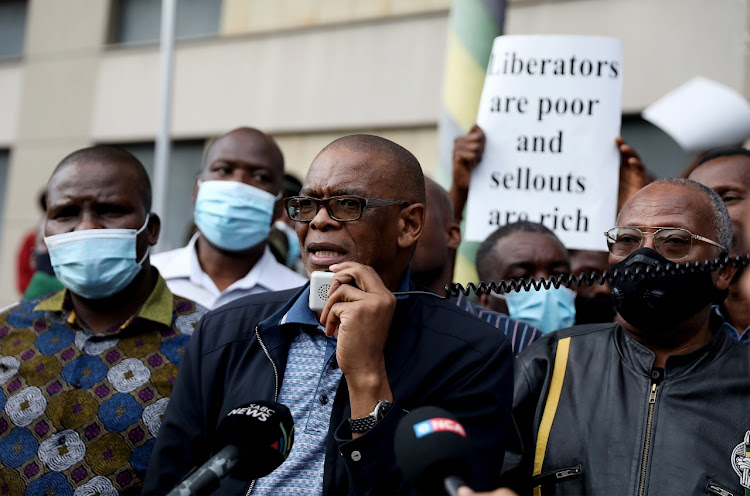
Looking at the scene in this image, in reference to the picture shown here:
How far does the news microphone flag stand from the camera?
227 inches

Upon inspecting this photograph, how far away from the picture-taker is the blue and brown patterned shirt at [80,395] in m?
3.63

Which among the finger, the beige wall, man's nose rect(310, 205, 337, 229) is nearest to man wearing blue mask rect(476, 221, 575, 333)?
man's nose rect(310, 205, 337, 229)

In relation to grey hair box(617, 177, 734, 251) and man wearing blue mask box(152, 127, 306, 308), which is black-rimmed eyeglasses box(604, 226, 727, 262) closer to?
grey hair box(617, 177, 734, 251)

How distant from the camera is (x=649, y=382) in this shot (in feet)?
10.8

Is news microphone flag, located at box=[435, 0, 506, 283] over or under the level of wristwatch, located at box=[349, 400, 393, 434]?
over

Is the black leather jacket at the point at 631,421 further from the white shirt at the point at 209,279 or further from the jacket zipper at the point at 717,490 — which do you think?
the white shirt at the point at 209,279

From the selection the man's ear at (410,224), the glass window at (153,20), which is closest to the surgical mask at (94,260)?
the man's ear at (410,224)

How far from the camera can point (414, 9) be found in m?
11.4

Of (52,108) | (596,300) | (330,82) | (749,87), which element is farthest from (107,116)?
(596,300)

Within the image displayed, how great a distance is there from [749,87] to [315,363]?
720 cm

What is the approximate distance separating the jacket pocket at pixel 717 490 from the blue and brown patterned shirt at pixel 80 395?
1984 mm

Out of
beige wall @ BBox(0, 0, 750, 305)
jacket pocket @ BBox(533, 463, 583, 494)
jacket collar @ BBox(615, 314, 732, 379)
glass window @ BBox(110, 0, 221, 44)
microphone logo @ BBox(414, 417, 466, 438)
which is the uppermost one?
glass window @ BBox(110, 0, 221, 44)

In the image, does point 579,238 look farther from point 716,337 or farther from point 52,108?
A: point 52,108

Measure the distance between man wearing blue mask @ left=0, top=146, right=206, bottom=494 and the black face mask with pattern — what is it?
5.79 feet
